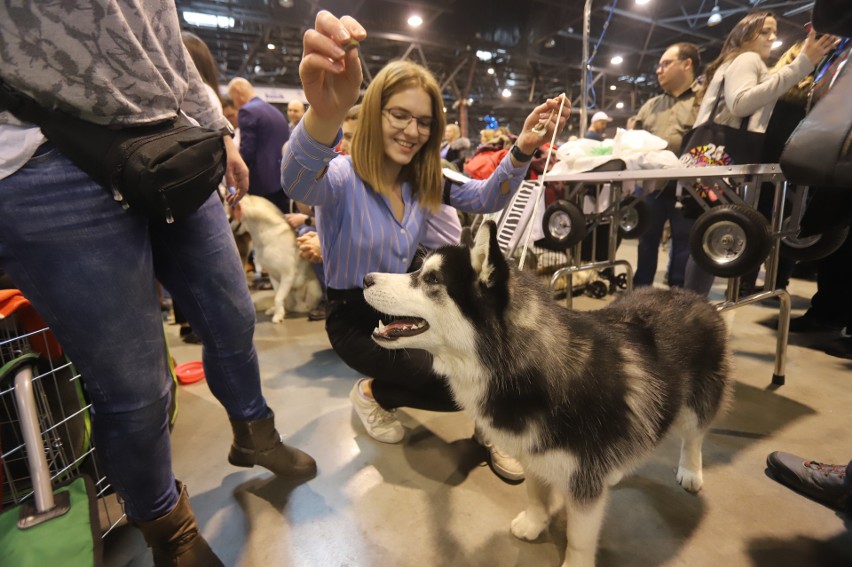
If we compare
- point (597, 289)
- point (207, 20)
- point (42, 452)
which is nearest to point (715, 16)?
point (597, 289)

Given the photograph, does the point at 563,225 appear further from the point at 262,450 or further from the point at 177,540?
the point at 177,540

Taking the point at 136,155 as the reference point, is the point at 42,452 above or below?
below

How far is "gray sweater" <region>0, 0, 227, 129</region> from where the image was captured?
0.69m

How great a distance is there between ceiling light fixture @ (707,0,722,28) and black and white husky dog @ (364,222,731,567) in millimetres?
4510

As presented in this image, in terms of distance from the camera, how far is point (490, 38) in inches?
343

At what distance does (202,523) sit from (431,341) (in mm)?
1099

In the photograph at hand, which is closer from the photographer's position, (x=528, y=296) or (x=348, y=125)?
(x=528, y=296)

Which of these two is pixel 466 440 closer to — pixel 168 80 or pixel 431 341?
pixel 431 341

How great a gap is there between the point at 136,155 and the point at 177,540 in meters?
1.01

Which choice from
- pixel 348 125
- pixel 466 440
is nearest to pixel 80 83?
pixel 466 440

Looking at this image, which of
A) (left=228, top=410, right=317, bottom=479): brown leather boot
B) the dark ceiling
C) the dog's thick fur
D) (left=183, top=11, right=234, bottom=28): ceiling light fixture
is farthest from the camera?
(left=183, top=11, right=234, bottom=28): ceiling light fixture

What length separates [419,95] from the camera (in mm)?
1498

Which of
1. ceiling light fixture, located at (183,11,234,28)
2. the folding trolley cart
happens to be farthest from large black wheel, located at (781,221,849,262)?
ceiling light fixture, located at (183,11,234,28)

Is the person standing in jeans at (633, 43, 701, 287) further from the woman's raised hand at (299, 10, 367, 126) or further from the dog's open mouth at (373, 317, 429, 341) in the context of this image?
the woman's raised hand at (299, 10, 367, 126)
